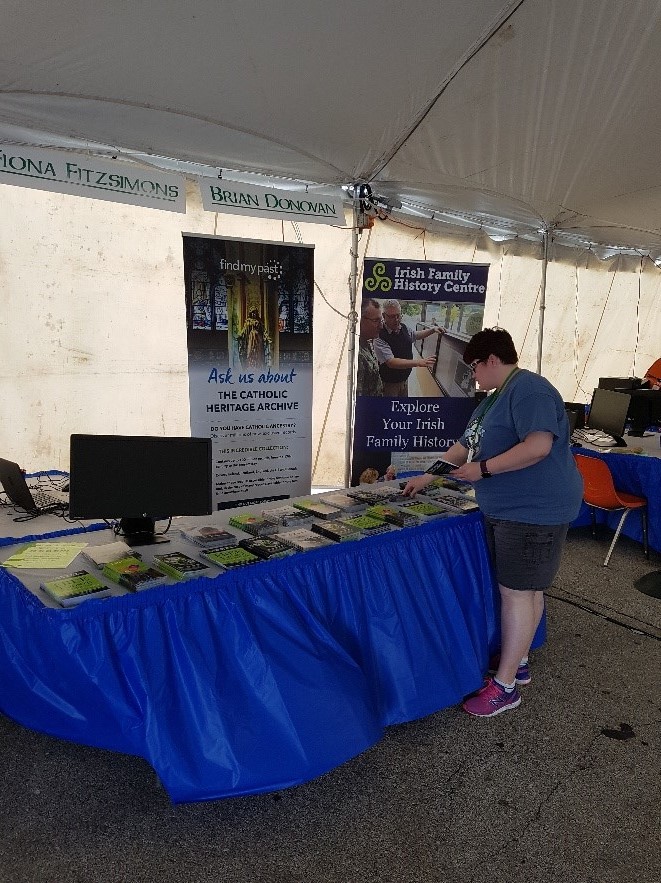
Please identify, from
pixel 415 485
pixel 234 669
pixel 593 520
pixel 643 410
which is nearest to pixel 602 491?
pixel 593 520

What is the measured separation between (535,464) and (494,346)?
456mm

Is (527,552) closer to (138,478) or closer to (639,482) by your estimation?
(138,478)

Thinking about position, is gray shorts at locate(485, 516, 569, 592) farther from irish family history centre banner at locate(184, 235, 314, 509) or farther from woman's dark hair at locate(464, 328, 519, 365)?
irish family history centre banner at locate(184, 235, 314, 509)

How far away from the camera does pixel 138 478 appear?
2.25 m

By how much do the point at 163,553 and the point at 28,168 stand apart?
7.63 ft

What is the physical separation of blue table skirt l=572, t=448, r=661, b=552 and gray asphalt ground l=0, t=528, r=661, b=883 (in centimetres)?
190

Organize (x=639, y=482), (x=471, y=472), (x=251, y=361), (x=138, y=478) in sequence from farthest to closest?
(x=639, y=482) < (x=251, y=361) < (x=471, y=472) < (x=138, y=478)

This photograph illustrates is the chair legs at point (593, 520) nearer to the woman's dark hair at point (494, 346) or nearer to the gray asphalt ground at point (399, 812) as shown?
the gray asphalt ground at point (399, 812)

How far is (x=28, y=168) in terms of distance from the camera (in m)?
3.29

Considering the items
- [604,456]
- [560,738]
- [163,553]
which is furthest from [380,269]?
[560,738]

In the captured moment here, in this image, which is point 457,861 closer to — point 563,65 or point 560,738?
point 560,738

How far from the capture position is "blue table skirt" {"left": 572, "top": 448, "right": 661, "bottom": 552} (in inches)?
166

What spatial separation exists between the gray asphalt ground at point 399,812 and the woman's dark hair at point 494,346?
1.39 meters

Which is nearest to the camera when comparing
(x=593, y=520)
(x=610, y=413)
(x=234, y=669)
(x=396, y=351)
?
(x=234, y=669)
